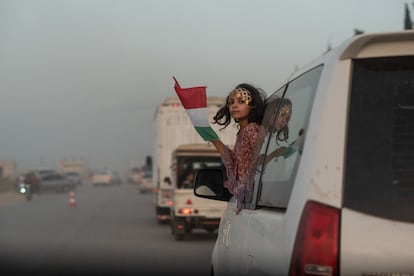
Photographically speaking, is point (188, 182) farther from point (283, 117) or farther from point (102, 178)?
point (102, 178)

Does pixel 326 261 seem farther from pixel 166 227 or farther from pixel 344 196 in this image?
pixel 166 227

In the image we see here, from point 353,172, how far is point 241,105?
2237 millimetres

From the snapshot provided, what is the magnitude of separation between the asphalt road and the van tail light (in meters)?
9.68

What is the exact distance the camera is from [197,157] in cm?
2114

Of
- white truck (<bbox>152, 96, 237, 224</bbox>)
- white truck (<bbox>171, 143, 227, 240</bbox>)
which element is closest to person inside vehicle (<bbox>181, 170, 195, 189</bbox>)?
white truck (<bbox>171, 143, 227, 240</bbox>)

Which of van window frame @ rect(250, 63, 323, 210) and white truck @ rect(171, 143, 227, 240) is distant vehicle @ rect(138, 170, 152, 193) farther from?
van window frame @ rect(250, 63, 323, 210)

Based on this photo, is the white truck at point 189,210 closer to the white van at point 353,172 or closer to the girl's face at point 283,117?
the girl's face at point 283,117

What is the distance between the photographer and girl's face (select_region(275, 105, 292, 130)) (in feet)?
13.7

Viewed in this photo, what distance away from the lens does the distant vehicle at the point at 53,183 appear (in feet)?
186

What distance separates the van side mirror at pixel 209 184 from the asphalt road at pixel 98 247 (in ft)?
23.5

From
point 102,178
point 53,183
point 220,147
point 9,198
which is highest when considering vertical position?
point 220,147

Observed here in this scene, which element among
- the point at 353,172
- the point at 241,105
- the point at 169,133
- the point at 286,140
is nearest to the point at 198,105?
the point at 241,105

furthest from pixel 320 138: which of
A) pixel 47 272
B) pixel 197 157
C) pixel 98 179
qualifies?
pixel 98 179

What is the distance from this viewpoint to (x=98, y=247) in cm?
1755
